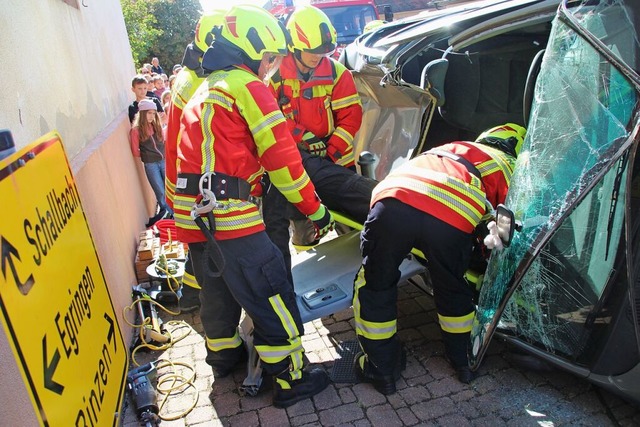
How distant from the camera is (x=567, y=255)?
2311 mm

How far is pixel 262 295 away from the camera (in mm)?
2631

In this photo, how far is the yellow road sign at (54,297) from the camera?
110 centimetres

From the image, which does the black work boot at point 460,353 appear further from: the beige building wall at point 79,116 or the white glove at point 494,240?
the beige building wall at point 79,116

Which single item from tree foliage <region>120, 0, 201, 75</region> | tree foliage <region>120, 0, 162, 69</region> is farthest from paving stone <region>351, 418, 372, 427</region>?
tree foliage <region>120, 0, 201, 75</region>

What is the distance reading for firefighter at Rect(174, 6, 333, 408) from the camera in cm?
245

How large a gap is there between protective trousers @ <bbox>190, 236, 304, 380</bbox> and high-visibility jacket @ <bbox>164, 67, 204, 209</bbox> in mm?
479

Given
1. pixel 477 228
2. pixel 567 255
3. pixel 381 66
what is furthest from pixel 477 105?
pixel 567 255

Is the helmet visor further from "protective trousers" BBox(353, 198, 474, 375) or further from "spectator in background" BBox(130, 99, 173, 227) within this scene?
"spectator in background" BBox(130, 99, 173, 227)

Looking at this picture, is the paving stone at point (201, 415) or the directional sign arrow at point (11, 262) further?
the paving stone at point (201, 415)

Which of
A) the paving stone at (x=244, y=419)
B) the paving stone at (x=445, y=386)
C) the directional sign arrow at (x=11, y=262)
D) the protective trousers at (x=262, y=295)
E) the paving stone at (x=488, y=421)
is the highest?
the directional sign arrow at (x=11, y=262)

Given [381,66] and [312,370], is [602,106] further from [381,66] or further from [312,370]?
[312,370]

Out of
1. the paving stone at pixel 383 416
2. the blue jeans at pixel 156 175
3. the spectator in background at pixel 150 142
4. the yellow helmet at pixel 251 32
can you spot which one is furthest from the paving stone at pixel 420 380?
the blue jeans at pixel 156 175

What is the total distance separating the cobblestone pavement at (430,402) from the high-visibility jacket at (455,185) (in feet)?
3.05

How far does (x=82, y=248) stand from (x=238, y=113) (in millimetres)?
1108
